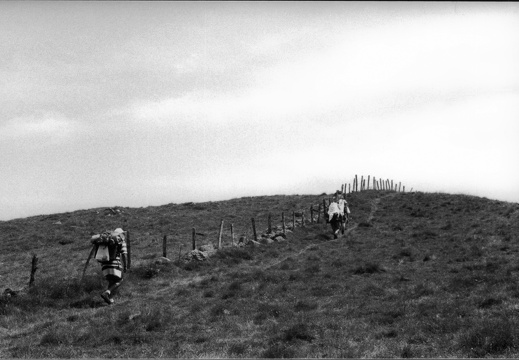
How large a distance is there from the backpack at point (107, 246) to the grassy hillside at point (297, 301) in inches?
60.8

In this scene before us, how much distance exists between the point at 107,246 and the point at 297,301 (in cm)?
599

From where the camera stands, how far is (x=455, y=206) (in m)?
41.3

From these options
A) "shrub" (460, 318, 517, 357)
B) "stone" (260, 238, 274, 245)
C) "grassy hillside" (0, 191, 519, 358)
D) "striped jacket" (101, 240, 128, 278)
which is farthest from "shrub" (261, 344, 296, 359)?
"stone" (260, 238, 274, 245)

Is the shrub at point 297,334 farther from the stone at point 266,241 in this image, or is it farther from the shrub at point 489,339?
the stone at point 266,241

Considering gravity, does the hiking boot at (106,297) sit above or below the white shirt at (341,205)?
below

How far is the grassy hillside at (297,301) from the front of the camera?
10078 mm

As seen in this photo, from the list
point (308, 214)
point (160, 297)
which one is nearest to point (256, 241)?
point (160, 297)

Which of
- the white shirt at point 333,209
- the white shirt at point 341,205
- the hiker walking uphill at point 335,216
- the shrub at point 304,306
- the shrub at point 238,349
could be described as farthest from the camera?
the white shirt at point 341,205

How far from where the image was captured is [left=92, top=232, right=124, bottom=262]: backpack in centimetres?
1470

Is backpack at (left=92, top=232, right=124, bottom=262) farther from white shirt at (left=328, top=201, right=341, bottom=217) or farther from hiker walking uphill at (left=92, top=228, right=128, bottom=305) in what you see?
white shirt at (left=328, top=201, right=341, bottom=217)

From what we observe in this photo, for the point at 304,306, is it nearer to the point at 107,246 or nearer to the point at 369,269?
the point at 369,269

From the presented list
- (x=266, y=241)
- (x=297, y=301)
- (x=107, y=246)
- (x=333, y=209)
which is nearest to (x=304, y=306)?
(x=297, y=301)

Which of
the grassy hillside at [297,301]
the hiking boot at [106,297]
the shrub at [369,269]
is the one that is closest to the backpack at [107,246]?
the hiking boot at [106,297]

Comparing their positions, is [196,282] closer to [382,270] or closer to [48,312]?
[48,312]
